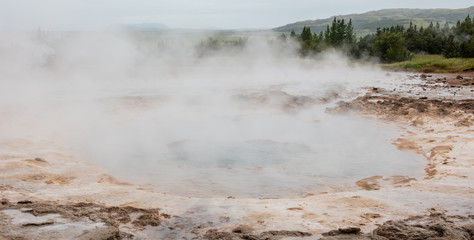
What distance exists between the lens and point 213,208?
455 centimetres

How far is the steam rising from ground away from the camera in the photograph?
636 cm

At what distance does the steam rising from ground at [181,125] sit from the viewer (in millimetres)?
6355

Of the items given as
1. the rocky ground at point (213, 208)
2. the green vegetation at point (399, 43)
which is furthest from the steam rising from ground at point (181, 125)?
the green vegetation at point (399, 43)

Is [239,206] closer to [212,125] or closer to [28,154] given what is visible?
[28,154]

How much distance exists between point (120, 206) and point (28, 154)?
3008 millimetres

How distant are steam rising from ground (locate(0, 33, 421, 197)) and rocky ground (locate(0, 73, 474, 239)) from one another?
1.92 feet

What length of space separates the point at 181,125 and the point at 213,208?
17.3 feet

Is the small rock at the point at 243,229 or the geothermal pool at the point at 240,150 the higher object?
the small rock at the point at 243,229

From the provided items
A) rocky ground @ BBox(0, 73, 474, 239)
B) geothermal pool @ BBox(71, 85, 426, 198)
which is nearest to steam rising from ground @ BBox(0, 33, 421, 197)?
geothermal pool @ BBox(71, 85, 426, 198)

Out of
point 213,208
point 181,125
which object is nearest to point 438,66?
point 181,125

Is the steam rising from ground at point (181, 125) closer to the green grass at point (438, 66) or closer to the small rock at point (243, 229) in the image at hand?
the small rock at point (243, 229)

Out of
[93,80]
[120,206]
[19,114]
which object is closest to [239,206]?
[120,206]

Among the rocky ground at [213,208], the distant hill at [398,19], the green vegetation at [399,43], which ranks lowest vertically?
the rocky ground at [213,208]

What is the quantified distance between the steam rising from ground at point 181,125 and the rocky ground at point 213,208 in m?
0.59
